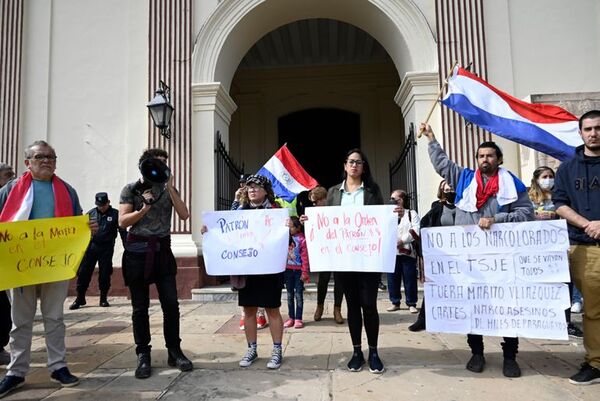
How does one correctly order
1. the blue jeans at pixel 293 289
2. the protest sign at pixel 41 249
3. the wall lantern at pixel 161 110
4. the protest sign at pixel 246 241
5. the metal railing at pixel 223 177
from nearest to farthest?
the protest sign at pixel 41 249
the protest sign at pixel 246 241
the blue jeans at pixel 293 289
the wall lantern at pixel 161 110
the metal railing at pixel 223 177

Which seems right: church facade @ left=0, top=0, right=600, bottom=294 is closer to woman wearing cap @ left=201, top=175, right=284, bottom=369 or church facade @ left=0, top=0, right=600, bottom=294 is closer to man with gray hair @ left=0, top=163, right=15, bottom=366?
man with gray hair @ left=0, top=163, right=15, bottom=366

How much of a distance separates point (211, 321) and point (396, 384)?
3118 mm

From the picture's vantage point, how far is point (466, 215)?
3.77 meters

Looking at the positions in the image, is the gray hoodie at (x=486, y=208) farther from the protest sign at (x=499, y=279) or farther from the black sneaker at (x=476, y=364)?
the black sneaker at (x=476, y=364)

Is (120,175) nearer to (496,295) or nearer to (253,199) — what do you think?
(253,199)

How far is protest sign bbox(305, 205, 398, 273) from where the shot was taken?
369 cm

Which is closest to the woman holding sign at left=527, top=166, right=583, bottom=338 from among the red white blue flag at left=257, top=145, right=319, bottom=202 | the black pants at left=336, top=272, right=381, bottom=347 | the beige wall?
the black pants at left=336, top=272, right=381, bottom=347

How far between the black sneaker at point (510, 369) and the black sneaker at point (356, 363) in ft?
3.70

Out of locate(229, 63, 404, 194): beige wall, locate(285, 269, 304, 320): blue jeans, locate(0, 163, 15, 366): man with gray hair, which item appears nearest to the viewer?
locate(0, 163, 15, 366): man with gray hair

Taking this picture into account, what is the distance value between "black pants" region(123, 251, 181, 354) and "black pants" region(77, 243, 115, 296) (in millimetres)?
3906

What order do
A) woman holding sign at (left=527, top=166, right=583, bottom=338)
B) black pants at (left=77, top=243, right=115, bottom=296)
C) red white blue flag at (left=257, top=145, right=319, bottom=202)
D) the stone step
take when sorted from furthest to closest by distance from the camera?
the stone step
black pants at (left=77, top=243, right=115, bottom=296)
red white blue flag at (left=257, top=145, right=319, bottom=202)
woman holding sign at (left=527, top=166, right=583, bottom=338)

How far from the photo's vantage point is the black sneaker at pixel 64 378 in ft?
11.6

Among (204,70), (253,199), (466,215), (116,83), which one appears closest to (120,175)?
(116,83)

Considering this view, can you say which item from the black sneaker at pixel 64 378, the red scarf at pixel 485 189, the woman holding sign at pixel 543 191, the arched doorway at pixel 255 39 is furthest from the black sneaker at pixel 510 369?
the arched doorway at pixel 255 39
